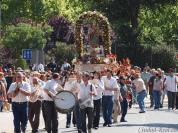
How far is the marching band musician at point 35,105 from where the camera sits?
20.9m

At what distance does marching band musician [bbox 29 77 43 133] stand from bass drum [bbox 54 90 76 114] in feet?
4.90

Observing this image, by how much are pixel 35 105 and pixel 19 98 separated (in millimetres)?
2012

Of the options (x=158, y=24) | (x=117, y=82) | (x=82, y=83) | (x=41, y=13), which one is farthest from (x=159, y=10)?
(x=82, y=83)

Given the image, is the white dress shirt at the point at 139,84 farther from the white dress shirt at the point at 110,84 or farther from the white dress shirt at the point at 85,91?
the white dress shirt at the point at 85,91

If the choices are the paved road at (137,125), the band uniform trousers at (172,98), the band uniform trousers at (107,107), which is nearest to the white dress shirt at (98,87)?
the paved road at (137,125)

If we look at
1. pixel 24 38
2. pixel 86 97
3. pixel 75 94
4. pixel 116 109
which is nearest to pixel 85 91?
pixel 86 97

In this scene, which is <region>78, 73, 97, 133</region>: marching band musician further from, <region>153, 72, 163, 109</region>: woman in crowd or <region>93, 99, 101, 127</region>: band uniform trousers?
<region>153, 72, 163, 109</region>: woman in crowd

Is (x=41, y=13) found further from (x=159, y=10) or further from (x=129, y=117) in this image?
(x=129, y=117)

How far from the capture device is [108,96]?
24031 mm

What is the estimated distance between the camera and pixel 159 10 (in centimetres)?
7094

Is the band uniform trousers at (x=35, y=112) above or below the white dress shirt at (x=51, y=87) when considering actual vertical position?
below

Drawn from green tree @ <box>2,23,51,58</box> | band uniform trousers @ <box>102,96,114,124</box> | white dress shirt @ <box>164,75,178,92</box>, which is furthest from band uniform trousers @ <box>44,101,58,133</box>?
green tree @ <box>2,23,51,58</box>

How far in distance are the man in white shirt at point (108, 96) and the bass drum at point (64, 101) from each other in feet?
14.3

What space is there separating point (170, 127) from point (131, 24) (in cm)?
4345
